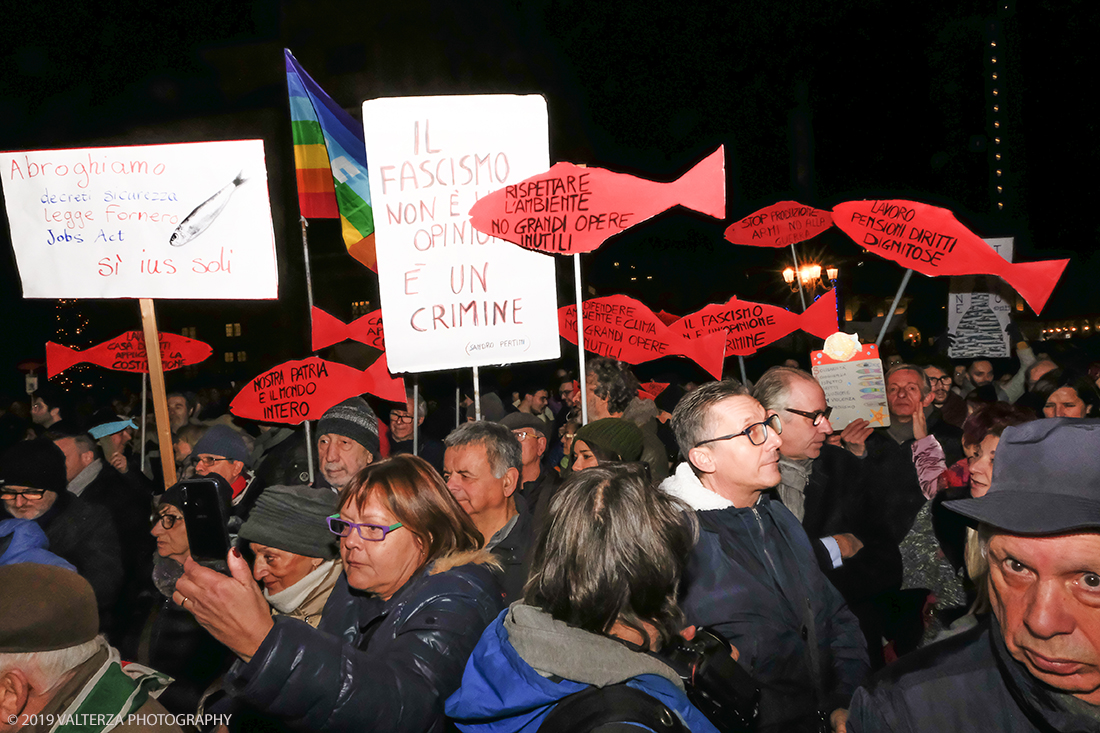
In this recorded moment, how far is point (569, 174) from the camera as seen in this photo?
3744mm

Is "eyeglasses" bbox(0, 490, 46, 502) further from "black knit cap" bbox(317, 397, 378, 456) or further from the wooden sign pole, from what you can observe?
"black knit cap" bbox(317, 397, 378, 456)

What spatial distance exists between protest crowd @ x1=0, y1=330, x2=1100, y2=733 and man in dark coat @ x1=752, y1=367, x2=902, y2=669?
0.01 meters

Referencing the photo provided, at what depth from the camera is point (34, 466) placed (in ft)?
12.3

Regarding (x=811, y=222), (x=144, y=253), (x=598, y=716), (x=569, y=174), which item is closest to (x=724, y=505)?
(x=598, y=716)

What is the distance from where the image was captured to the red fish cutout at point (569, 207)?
12.1 ft

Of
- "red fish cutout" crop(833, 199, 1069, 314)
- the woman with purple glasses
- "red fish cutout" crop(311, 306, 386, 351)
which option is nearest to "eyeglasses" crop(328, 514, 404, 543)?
the woman with purple glasses

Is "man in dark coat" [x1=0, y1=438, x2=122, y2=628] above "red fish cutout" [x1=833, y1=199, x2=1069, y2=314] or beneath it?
beneath

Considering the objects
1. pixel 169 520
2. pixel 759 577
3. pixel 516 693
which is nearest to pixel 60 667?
pixel 516 693

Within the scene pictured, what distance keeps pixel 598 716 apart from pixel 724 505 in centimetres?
126

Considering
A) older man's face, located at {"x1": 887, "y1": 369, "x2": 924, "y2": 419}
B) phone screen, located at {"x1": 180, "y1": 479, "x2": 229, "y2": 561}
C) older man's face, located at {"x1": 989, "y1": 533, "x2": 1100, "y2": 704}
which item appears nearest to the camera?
older man's face, located at {"x1": 989, "y1": 533, "x2": 1100, "y2": 704}

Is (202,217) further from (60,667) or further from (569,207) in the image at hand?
(60,667)

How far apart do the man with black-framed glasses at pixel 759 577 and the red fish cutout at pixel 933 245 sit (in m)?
2.48

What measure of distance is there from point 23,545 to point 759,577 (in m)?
2.95

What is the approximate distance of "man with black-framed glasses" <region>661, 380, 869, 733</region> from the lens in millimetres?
2295
